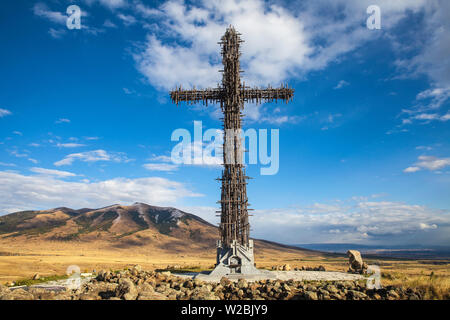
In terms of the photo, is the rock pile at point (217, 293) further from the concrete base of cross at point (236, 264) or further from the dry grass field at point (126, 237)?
the dry grass field at point (126, 237)

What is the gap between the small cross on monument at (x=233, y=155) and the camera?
1695cm

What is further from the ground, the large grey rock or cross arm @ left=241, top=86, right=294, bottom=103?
cross arm @ left=241, top=86, right=294, bottom=103

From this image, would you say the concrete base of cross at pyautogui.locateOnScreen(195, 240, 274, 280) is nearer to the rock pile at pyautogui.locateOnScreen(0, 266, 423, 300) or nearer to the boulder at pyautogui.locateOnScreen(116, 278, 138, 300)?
the rock pile at pyautogui.locateOnScreen(0, 266, 423, 300)

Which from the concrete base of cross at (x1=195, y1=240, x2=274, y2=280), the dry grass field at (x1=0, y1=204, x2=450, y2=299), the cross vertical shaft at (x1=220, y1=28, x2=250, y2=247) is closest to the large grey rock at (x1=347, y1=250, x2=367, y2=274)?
the concrete base of cross at (x1=195, y1=240, x2=274, y2=280)

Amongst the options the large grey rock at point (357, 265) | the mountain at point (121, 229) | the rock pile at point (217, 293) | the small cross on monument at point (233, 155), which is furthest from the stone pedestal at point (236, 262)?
the mountain at point (121, 229)

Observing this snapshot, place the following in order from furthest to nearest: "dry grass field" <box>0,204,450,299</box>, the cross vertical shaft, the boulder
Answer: "dry grass field" <box>0,204,450,299</box> → the cross vertical shaft → the boulder

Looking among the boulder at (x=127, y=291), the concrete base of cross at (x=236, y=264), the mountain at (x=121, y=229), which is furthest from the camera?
the mountain at (x=121, y=229)

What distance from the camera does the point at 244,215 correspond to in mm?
17922

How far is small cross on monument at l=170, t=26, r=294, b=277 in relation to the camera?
55.6 ft

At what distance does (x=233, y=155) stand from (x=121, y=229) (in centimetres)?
6892

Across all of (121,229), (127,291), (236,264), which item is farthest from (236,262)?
(121,229)

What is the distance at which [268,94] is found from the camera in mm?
19125
